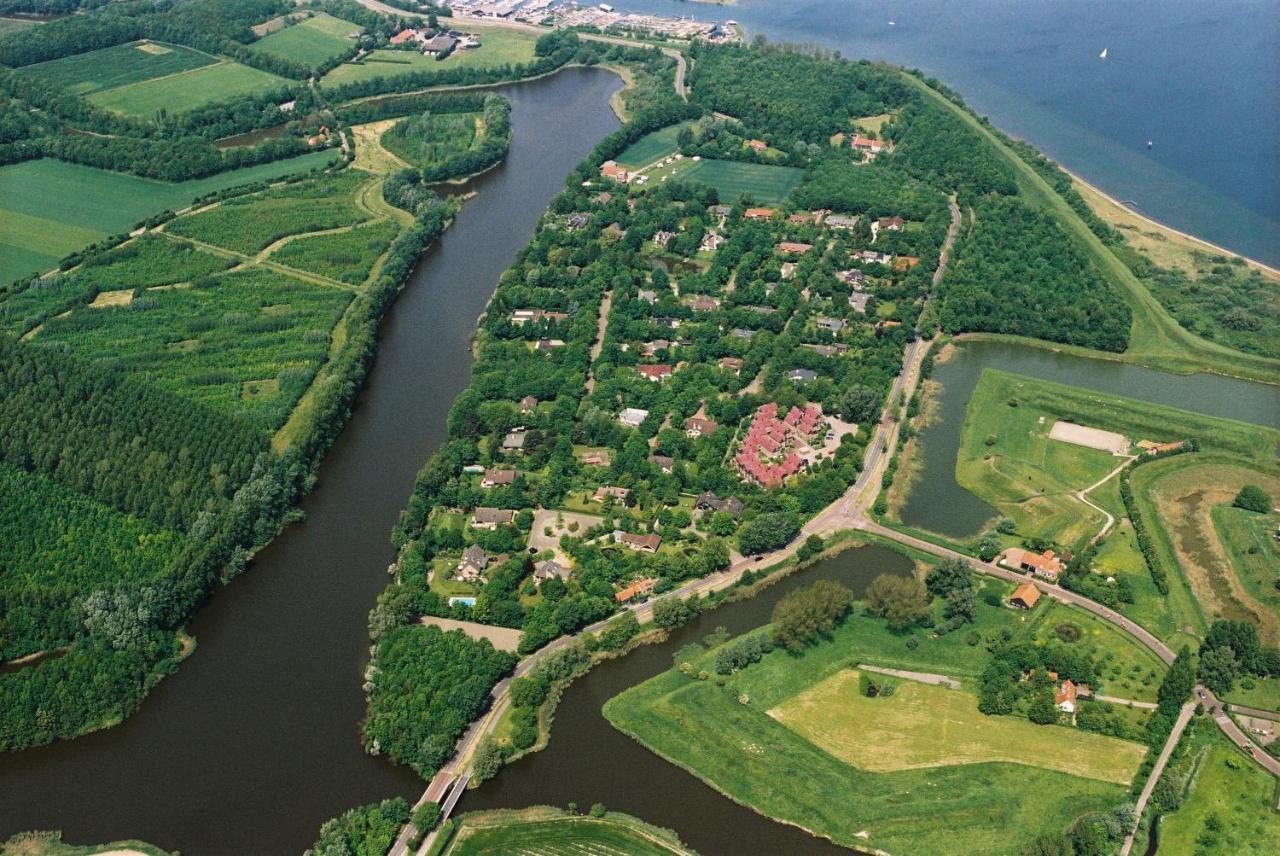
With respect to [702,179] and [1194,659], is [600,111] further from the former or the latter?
[1194,659]

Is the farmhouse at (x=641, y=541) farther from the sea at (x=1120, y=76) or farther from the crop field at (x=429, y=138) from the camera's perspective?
the sea at (x=1120, y=76)

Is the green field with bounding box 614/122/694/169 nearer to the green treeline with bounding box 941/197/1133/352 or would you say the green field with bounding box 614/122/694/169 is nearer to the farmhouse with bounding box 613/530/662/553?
the green treeline with bounding box 941/197/1133/352

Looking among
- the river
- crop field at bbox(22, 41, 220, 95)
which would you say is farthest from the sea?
the river

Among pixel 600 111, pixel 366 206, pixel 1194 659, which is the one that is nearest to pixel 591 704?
pixel 1194 659

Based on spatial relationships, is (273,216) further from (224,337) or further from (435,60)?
(435,60)

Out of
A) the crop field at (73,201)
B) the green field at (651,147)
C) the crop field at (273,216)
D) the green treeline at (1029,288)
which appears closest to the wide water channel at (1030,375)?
the green treeline at (1029,288)

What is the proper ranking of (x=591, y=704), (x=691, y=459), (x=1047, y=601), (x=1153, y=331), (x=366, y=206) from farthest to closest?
(x=366, y=206) < (x=1153, y=331) < (x=691, y=459) < (x=1047, y=601) < (x=591, y=704)

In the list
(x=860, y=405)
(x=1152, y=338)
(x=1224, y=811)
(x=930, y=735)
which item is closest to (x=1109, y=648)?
(x=1224, y=811)
